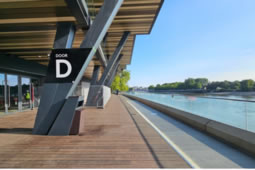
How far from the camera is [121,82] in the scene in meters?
43.1

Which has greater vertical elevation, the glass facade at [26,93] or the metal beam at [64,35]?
the metal beam at [64,35]

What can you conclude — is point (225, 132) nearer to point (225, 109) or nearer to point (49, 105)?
point (225, 109)

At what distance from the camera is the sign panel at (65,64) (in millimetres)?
4242

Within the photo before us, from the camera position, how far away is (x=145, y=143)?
3.73 meters

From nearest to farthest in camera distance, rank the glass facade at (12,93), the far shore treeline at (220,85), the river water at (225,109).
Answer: the river water at (225,109) → the glass facade at (12,93) → the far shore treeline at (220,85)

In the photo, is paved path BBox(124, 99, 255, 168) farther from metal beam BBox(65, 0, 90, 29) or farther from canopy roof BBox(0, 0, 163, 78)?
canopy roof BBox(0, 0, 163, 78)

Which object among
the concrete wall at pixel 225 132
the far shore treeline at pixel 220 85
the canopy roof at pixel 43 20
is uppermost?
the canopy roof at pixel 43 20

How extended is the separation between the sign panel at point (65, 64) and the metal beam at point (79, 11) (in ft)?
4.01

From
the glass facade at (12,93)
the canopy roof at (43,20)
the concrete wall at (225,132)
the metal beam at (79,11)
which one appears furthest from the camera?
the glass facade at (12,93)

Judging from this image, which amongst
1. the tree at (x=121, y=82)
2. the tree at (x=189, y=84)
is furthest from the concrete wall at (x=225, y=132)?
the tree at (x=189, y=84)

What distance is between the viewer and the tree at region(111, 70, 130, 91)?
39.3 metres

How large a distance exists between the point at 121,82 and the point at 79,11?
38.9 metres

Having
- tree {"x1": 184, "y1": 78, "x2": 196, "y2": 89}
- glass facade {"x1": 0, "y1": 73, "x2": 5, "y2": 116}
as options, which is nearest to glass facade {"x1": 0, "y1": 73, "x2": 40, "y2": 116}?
glass facade {"x1": 0, "y1": 73, "x2": 5, "y2": 116}

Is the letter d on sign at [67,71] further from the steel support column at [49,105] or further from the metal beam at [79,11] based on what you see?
the metal beam at [79,11]
